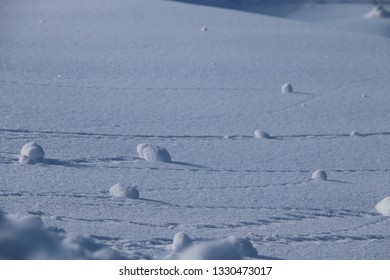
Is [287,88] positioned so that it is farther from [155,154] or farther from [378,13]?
[378,13]

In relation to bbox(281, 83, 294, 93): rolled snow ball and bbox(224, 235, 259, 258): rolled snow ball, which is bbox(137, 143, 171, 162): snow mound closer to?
bbox(224, 235, 259, 258): rolled snow ball

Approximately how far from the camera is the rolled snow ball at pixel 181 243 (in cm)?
144

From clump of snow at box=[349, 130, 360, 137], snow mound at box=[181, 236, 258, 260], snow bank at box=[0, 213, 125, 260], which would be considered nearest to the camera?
snow bank at box=[0, 213, 125, 260]

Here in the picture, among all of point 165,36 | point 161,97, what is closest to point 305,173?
point 161,97

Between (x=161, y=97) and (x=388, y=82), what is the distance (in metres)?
1.07

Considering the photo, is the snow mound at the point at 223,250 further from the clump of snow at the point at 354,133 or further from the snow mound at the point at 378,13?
the snow mound at the point at 378,13

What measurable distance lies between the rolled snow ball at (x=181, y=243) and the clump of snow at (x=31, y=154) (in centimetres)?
57

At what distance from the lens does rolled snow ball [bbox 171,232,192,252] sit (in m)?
1.44

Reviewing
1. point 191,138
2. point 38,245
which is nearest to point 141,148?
point 191,138

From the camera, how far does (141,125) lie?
227 cm

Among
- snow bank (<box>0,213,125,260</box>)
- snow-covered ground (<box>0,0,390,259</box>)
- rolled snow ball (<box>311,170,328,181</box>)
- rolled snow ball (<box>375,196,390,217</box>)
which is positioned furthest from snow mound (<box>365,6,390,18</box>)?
snow bank (<box>0,213,125,260</box>)

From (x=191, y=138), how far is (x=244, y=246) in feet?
2.59

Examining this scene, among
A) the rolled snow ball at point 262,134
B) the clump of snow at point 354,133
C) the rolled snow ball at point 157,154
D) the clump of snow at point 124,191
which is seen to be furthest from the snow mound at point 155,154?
the clump of snow at point 354,133

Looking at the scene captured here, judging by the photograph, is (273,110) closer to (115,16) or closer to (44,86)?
(44,86)
